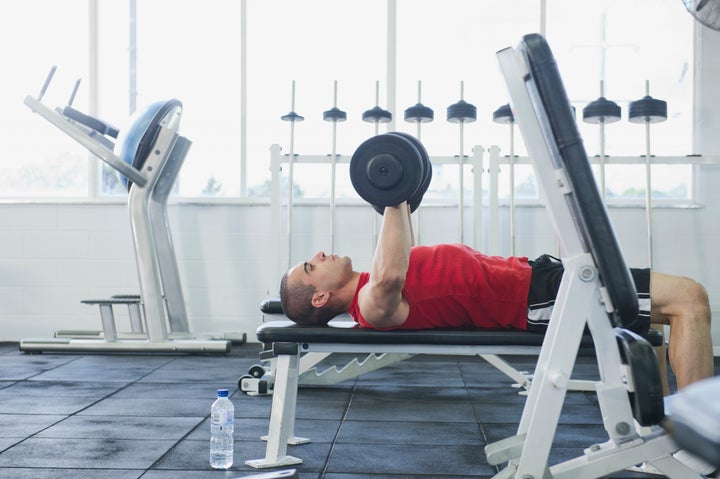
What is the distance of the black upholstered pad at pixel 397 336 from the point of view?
2064mm

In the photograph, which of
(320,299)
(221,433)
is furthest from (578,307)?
(221,433)

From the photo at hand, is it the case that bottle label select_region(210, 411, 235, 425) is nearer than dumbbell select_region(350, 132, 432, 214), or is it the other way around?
dumbbell select_region(350, 132, 432, 214)

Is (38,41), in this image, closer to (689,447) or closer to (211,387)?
(211,387)

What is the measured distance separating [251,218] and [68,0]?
1991 millimetres

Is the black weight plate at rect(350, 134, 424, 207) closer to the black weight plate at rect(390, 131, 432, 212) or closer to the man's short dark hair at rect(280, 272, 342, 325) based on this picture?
the black weight plate at rect(390, 131, 432, 212)

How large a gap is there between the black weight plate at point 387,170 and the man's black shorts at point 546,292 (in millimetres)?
529

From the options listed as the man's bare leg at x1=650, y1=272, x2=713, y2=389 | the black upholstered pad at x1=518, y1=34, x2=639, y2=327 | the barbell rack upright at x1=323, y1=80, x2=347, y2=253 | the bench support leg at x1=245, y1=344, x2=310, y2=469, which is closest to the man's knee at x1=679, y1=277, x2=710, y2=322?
the man's bare leg at x1=650, y1=272, x2=713, y2=389

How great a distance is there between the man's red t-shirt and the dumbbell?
362mm

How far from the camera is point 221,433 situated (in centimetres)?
228

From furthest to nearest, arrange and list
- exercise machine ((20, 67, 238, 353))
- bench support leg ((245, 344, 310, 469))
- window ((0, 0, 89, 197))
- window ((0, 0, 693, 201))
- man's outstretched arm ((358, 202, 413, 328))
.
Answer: window ((0, 0, 89, 197)), window ((0, 0, 693, 201)), exercise machine ((20, 67, 238, 353)), bench support leg ((245, 344, 310, 469)), man's outstretched arm ((358, 202, 413, 328))

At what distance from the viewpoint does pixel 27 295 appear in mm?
5016

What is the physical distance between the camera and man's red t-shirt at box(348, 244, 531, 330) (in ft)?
7.13

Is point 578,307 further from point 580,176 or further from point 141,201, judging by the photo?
point 141,201

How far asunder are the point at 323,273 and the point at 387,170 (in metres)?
0.52
